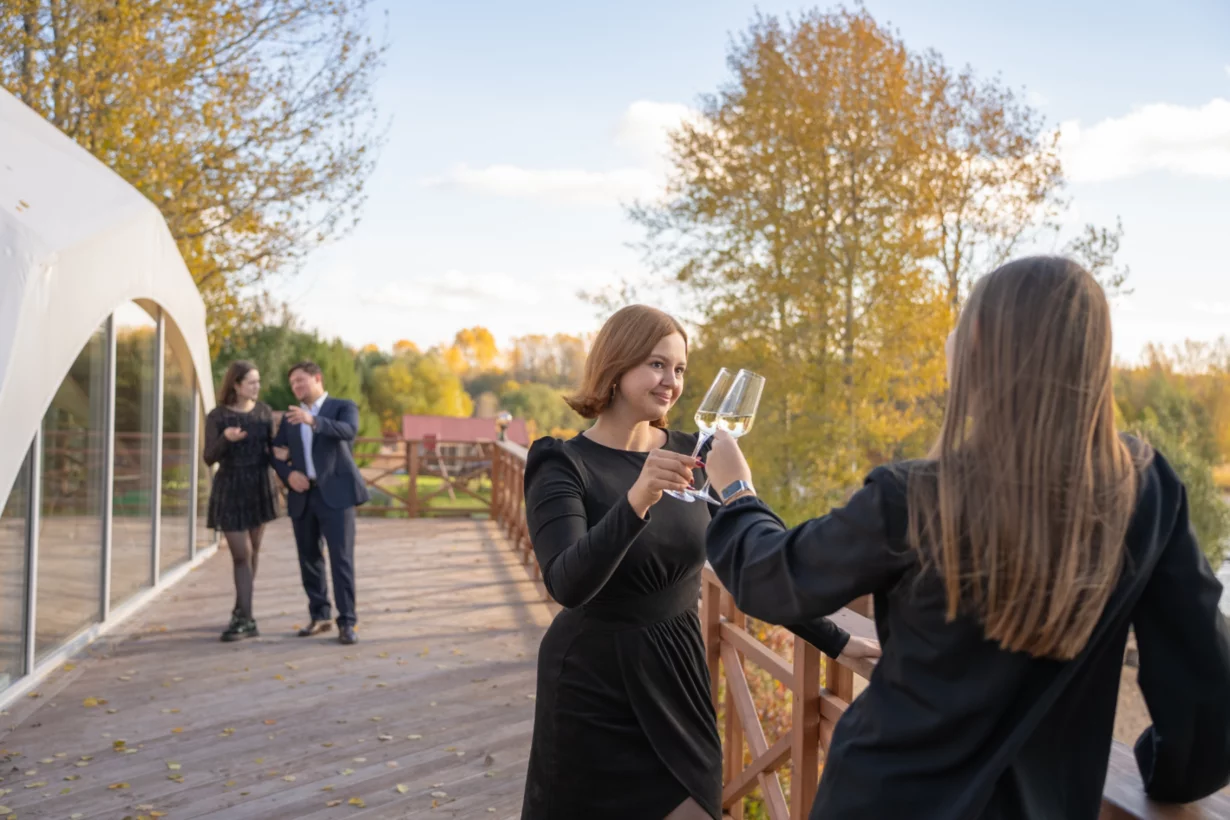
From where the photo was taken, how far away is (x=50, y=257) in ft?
15.1

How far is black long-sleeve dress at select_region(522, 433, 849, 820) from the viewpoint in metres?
2.16

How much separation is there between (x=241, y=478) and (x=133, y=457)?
1461mm

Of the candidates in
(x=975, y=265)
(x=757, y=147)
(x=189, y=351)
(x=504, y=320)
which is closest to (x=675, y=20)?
(x=757, y=147)

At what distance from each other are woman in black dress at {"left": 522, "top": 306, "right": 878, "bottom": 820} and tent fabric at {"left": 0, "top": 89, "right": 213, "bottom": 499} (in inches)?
117

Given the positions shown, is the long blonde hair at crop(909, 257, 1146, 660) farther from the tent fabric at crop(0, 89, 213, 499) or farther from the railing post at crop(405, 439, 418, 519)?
the railing post at crop(405, 439, 418, 519)

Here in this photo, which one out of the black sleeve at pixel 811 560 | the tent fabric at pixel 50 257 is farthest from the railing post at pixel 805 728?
the tent fabric at pixel 50 257

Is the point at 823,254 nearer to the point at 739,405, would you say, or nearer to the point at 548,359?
the point at 739,405

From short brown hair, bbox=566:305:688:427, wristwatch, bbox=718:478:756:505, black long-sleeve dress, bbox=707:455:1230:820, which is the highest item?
short brown hair, bbox=566:305:688:427

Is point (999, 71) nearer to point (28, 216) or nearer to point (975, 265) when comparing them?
point (975, 265)

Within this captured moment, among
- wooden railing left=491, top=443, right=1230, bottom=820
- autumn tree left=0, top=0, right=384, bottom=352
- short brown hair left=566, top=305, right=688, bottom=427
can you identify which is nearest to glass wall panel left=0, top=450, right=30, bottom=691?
wooden railing left=491, top=443, right=1230, bottom=820

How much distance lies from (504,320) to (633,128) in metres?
17.4

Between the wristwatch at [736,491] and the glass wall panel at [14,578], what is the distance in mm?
4630

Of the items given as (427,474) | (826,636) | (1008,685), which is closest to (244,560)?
(826,636)

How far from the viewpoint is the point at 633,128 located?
6750cm
